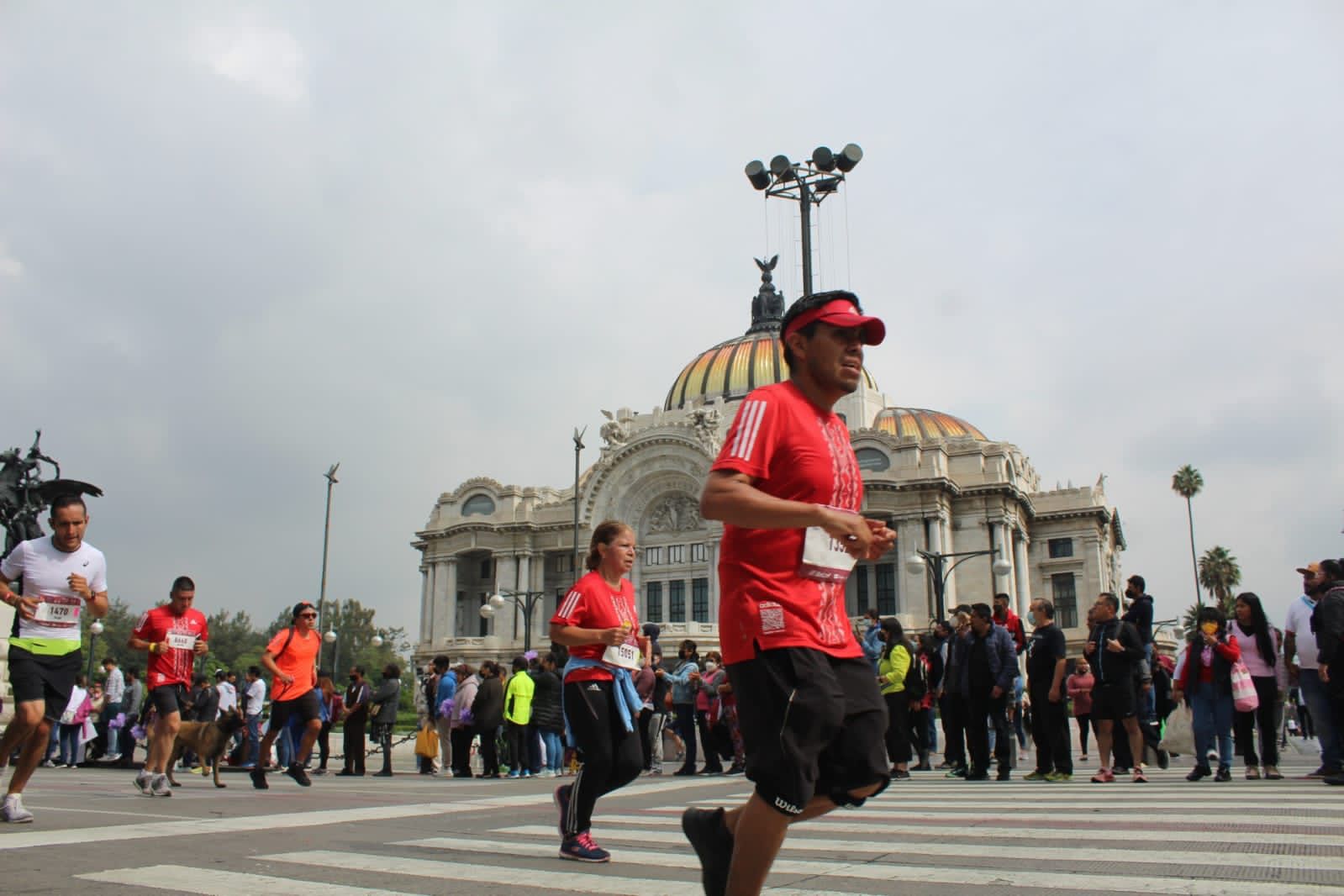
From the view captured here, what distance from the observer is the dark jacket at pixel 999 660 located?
10.5m

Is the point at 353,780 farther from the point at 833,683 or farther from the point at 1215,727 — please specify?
the point at 833,683

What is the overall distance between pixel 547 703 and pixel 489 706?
5.50 ft

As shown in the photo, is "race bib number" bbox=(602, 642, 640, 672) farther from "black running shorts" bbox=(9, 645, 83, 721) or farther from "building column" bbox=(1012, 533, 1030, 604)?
"building column" bbox=(1012, 533, 1030, 604)

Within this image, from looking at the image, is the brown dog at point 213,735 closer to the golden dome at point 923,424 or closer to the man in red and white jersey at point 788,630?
the man in red and white jersey at point 788,630

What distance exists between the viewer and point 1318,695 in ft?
31.2

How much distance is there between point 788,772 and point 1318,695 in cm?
859

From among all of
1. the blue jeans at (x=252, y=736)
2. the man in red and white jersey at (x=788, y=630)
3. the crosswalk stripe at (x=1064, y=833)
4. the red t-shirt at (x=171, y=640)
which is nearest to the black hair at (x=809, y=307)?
the man in red and white jersey at (x=788, y=630)

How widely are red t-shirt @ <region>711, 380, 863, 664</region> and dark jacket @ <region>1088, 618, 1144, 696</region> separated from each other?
7.52m

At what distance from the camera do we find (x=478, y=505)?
61.8 meters

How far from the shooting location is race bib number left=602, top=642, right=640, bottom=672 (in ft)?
18.6

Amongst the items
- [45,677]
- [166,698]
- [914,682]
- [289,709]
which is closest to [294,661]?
[289,709]

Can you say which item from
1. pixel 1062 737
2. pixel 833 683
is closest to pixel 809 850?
pixel 833 683

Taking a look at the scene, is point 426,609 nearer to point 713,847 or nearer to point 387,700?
point 387,700

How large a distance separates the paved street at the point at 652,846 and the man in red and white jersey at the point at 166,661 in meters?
0.28
